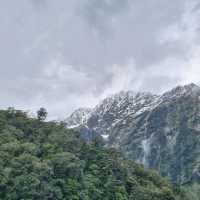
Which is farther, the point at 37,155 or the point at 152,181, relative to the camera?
the point at 152,181

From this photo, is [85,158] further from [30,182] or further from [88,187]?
[30,182]

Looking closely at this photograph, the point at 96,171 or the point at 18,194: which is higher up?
the point at 96,171

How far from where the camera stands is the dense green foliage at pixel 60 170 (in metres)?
77.5

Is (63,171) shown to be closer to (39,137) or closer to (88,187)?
(88,187)

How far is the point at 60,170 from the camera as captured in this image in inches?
A: 3359

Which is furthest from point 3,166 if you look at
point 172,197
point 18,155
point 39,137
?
point 172,197

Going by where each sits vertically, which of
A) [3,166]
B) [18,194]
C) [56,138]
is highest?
[56,138]

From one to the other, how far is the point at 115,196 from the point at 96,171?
653 cm

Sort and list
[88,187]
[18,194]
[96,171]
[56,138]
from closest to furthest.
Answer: [18,194] < [88,187] < [96,171] < [56,138]

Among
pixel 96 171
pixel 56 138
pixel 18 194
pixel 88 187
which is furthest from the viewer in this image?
pixel 56 138

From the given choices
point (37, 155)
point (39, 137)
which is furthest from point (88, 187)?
point (39, 137)

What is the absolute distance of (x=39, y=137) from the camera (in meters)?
99.6

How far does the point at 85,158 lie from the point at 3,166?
73.1 feet

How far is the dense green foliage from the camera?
7750 centimetres
